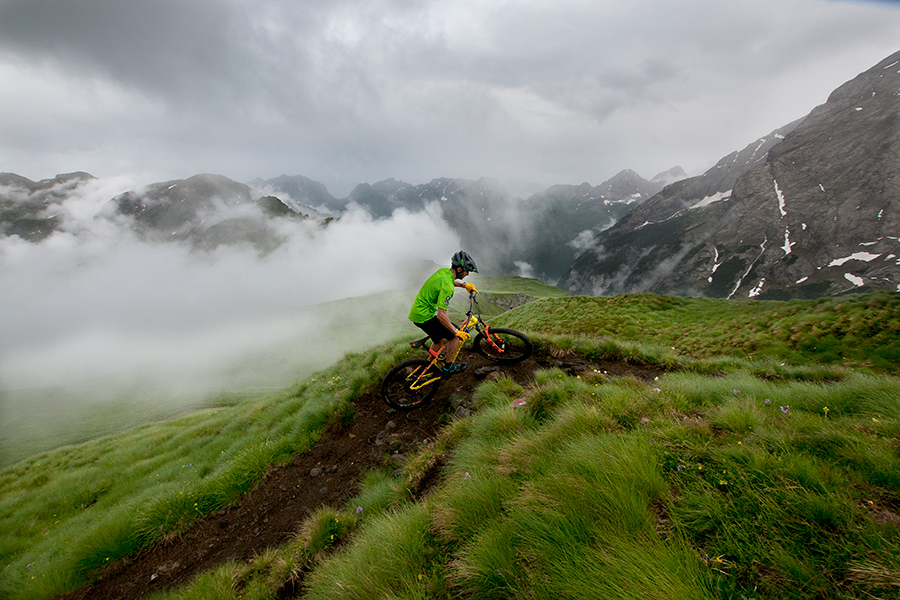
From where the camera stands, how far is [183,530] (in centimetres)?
699

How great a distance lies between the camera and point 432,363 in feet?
29.3

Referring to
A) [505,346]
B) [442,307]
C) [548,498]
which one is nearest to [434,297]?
[442,307]

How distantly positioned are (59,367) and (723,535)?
25889cm

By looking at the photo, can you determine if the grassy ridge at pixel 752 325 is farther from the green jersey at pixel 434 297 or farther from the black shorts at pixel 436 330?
the green jersey at pixel 434 297

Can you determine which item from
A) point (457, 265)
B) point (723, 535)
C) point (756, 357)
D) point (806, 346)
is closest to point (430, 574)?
point (723, 535)

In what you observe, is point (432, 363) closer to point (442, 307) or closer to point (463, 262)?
point (442, 307)

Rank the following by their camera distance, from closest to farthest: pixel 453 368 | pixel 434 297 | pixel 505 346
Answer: pixel 434 297, pixel 453 368, pixel 505 346

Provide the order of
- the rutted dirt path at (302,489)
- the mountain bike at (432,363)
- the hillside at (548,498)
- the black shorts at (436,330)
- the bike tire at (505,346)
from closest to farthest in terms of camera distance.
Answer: the hillside at (548,498)
the rutted dirt path at (302,489)
the black shorts at (436,330)
the mountain bike at (432,363)
the bike tire at (505,346)

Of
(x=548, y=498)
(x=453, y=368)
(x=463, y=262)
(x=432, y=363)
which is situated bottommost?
(x=453, y=368)

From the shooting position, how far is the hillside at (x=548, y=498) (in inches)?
99.3

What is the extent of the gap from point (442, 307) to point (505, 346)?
130 inches

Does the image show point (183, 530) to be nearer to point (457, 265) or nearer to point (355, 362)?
point (355, 362)

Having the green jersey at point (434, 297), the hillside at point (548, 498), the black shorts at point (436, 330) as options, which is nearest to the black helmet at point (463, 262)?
the green jersey at point (434, 297)

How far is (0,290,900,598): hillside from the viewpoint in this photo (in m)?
2.52
